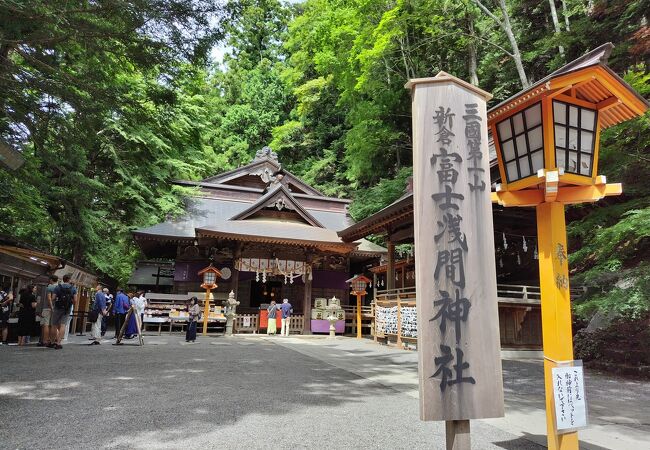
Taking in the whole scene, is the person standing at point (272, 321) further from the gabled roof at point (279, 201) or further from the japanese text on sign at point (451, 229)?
the japanese text on sign at point (451, 229)

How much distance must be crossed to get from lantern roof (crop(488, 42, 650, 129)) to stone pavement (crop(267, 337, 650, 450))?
3.47 meters

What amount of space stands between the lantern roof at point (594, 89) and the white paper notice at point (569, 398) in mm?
2700

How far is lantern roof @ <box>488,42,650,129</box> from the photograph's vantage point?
13.3ft

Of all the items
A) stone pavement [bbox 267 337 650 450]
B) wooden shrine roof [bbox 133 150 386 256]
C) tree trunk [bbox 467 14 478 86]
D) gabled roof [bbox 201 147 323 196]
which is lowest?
stone pavement [bbox 267 337 650 450]

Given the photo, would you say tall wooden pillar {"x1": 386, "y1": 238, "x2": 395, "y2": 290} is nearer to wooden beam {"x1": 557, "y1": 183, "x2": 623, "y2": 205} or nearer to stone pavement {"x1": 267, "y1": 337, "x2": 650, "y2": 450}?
stone pavement {"x1": 267, "y1": 337, "x2": 650, "y2": 450}

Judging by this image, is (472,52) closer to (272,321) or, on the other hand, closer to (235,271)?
(235,271)

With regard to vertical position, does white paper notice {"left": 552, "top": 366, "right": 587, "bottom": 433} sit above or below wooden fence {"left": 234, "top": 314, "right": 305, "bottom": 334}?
above

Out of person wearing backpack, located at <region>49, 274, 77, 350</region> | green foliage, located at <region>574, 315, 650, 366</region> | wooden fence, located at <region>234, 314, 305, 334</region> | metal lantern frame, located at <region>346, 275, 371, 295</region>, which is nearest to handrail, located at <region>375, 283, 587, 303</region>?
metal lantern frame, located at <region>346, 275, 371, 295</region>

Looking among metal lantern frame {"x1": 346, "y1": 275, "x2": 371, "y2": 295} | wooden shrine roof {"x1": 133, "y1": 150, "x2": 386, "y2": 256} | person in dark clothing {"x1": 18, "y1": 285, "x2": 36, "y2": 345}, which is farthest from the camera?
wooden shrine roof {"x1": 133, "y1": 150, "x2": 386, "y2": 256}

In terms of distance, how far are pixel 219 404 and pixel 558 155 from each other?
476 cm

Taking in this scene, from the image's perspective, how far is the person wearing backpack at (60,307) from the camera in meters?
9.45

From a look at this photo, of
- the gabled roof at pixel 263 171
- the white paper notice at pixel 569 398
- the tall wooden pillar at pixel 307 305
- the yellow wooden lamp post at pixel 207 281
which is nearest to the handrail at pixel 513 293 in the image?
the tall wooden pillar at pixel 307 305

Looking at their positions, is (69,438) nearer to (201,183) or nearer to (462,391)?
(462,391)

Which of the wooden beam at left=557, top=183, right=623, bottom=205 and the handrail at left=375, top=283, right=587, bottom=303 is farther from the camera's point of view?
the handrail at left=375, top=283, right=587, bottom=303
